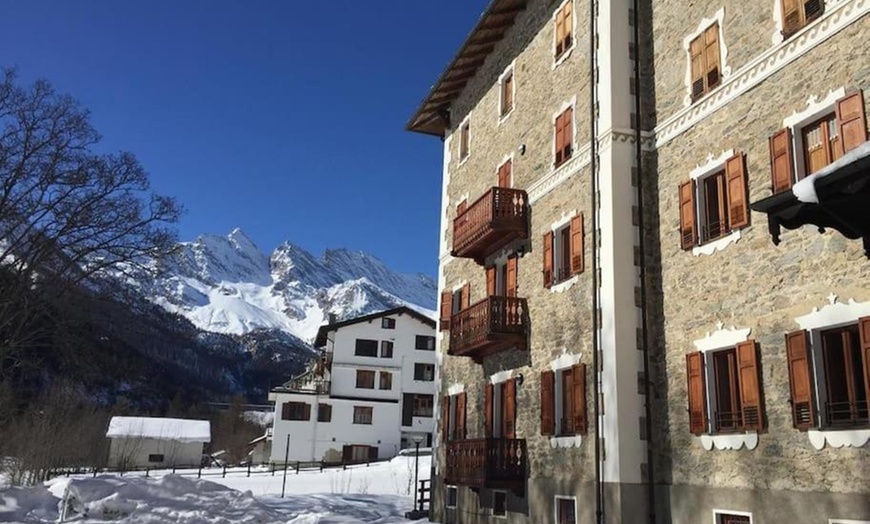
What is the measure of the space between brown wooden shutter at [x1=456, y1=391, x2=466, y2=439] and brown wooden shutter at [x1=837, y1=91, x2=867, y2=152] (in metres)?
14.3

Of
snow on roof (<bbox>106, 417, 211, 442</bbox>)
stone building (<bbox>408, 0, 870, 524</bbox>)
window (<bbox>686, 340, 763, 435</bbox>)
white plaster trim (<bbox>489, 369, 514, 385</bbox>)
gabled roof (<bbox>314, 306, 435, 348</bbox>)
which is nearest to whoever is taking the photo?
stone building (<bbox>408, 0, 870, 524</bbox>)

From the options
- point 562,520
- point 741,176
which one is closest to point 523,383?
point 562,520

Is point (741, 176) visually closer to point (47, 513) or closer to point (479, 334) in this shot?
point (479, 334)

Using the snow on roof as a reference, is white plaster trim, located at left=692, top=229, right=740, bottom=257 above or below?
above

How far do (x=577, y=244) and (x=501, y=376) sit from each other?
4957 mm

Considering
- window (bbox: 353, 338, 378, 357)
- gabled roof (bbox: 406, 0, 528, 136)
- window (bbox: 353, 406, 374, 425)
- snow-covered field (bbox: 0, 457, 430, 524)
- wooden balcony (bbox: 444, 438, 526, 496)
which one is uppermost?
gabled roof (bbox: 406, 0, 528, 136)

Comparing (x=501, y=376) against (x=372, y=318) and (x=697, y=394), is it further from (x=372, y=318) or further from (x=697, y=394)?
(x=372, y=318)

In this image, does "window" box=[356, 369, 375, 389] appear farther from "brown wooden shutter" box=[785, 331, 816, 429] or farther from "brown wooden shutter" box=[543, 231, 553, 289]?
"brown wooden shutter" box=[785, 331, 816, 429]

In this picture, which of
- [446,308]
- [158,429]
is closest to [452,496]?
[446,308]

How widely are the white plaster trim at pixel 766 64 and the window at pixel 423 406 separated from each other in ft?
166

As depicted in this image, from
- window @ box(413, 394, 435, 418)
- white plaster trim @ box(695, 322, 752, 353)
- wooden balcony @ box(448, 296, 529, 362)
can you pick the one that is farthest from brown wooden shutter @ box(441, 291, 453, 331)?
window @ box(413, 394, 435, 418)

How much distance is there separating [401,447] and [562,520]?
4769 centimetres

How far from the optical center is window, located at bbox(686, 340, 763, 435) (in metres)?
13.1

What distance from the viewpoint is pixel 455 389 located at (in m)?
24.7
